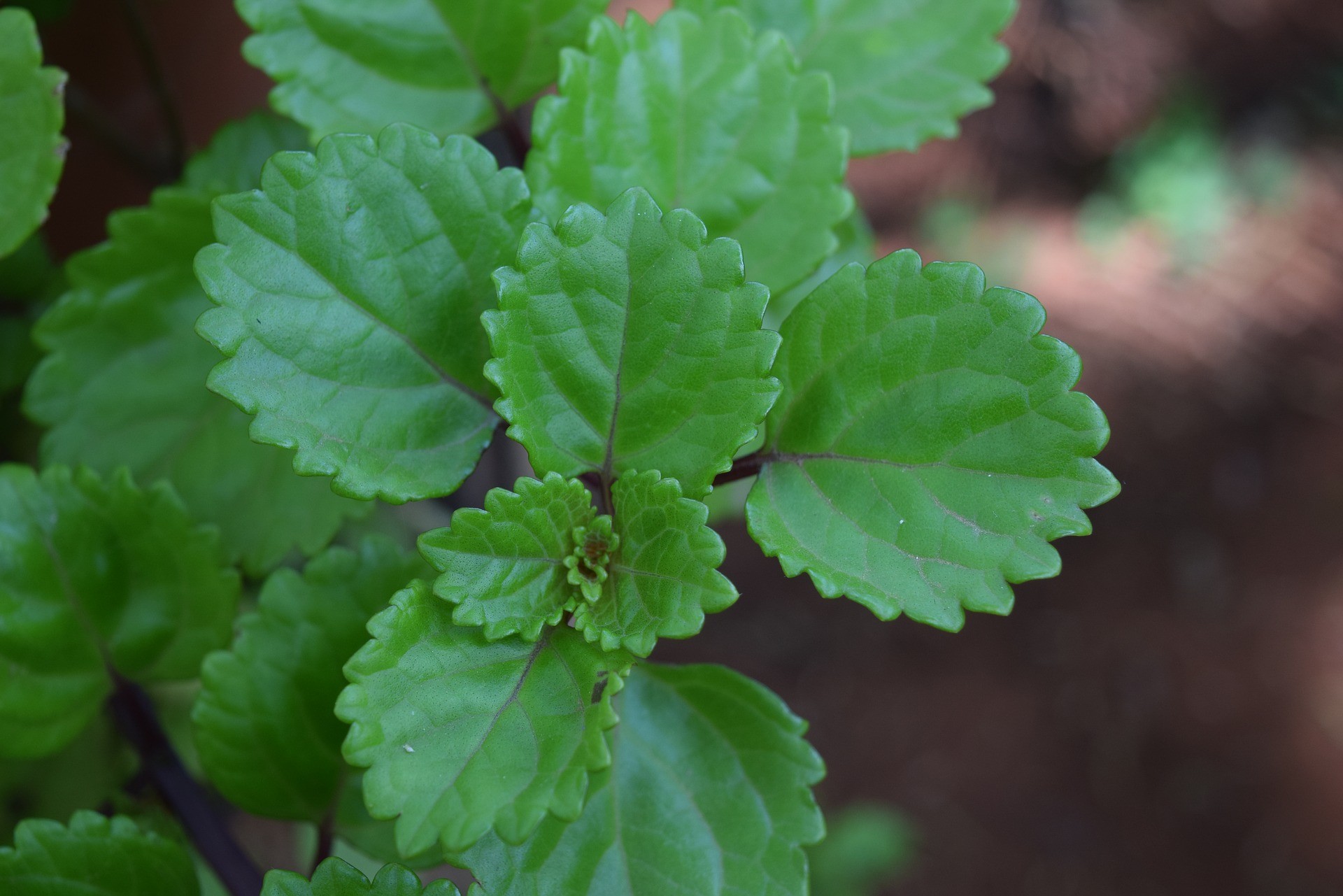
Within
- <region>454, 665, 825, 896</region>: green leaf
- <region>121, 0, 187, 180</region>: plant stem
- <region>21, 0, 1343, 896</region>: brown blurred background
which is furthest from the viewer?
<region>21, 0, 1343, 896</region>: brown blurred background

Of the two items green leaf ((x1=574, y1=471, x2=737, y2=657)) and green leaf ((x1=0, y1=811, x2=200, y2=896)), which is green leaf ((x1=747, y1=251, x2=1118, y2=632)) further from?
green leaf ((x1=0, y1=811, x2=200, y2=896))

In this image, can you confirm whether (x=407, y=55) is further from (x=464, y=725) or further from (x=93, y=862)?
(x=93, y=862)

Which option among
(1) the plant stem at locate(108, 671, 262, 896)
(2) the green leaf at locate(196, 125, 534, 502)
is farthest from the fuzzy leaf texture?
(2) the green leaf at locate(196, 125, 534, 502)

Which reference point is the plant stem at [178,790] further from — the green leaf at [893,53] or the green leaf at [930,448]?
the green leaf at [893,53]

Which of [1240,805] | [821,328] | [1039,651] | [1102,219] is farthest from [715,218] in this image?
[1102,219]

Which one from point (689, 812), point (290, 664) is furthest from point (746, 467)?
point (290, 664)

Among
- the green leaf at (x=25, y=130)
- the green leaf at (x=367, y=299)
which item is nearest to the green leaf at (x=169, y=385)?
the green leaf at (x=25, y=130)
